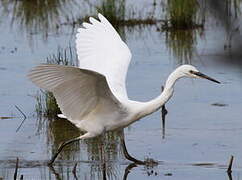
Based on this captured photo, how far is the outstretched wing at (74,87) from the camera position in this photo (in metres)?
4.27

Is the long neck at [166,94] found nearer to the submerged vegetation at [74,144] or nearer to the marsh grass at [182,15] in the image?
the submerged vegetation at [74,144]

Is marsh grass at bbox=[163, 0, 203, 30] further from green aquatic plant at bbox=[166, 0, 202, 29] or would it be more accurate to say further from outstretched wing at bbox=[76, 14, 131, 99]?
outstretched wing at bbox=[76, 14, 131, 99]

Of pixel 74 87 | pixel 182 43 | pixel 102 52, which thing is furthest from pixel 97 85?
pixel 182 43

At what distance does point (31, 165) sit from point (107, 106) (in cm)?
75

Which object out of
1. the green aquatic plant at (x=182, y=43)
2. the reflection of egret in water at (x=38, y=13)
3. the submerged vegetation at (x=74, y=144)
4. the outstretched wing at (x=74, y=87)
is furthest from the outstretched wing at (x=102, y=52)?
the reflection of egret in water at (x=38, y=13)

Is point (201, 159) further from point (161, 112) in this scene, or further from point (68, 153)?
point (161, 112)

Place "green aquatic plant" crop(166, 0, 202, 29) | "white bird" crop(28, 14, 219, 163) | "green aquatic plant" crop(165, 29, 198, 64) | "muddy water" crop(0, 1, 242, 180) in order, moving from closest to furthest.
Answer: "white bird" crop(28, 14, 219, 163) < "muddy water" crop(0, 1, 242, 180) < "green aquatic plant" crop(165, 29, 198, 64) < "green aquatic plant" crop(166, 0, 202, 29)

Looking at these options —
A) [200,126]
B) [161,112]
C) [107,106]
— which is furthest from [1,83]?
[107,106]

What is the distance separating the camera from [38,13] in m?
13.1

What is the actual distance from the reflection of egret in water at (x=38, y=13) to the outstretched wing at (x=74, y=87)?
6238 mm

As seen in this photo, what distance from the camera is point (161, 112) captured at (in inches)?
269

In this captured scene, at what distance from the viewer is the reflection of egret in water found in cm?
1202

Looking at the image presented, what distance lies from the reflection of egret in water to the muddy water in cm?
176

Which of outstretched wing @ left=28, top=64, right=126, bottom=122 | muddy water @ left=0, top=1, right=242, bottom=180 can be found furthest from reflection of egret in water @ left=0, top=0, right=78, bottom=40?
outstretched wing @ left=28, top=64, right=126, bottom=122
